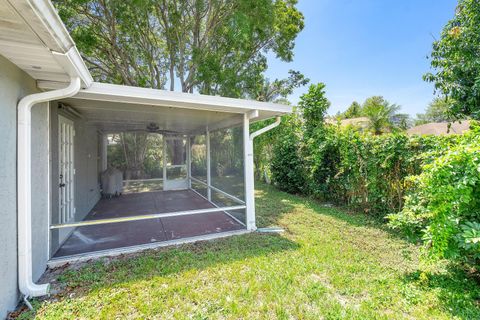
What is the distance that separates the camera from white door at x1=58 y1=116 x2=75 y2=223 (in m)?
4.01

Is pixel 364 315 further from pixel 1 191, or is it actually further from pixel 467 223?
pixel 1 191

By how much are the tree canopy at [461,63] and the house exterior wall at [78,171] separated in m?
8.00

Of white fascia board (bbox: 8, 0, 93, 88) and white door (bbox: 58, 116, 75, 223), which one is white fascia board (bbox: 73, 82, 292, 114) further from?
white door (bbox: 58, 116, 75, 223)

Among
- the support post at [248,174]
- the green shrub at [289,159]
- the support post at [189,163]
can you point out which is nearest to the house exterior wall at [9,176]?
the support post at [248,174]

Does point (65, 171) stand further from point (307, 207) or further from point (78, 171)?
point (307, 207)

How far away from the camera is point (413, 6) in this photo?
28.1ft

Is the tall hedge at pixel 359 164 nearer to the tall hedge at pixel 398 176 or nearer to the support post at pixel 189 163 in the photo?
the tall hedge at pixel 398 176

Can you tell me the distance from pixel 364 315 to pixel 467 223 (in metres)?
1.56

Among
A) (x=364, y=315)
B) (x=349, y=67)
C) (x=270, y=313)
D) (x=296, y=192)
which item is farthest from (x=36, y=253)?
→ (x=349, y=67)

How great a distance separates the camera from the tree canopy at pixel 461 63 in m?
4.65

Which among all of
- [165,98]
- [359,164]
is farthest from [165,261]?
[359,164]

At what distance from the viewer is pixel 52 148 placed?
3.54 meters

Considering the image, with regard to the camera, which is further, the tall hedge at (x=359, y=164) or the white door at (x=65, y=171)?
the tall hedge at (x=359, y=164)

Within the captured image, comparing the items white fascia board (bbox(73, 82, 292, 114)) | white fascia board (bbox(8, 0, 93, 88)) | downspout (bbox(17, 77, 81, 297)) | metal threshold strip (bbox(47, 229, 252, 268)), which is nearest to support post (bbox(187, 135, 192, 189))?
white fascia board (bbox(73, 82, 292, 114))
